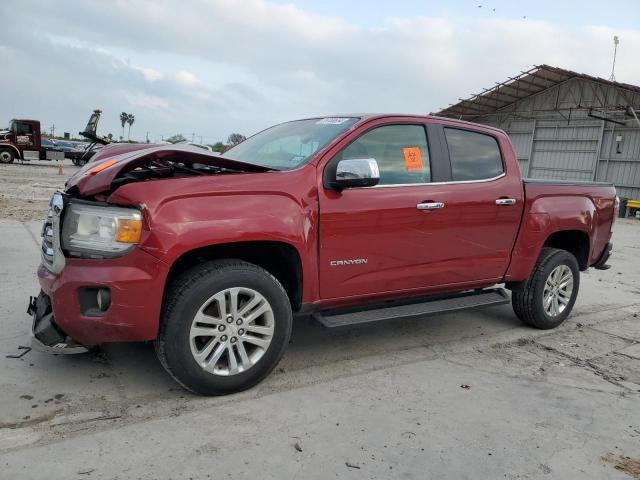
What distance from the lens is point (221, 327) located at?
3.11m

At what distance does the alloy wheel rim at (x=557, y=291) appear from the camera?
16.0ft

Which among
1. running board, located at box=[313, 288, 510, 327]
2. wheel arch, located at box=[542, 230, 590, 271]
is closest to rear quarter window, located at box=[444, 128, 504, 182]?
running board, located at box=[313, 288, 510, 327]

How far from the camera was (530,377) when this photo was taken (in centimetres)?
378

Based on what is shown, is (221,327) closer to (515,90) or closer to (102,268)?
(102,268)

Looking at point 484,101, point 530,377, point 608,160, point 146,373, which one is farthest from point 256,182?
point 484,101

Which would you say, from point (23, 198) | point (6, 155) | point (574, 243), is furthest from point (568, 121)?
point (6, 155)

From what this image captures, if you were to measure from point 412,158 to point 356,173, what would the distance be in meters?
0.80

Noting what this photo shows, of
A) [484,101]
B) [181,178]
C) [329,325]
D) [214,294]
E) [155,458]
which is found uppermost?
[484,101]

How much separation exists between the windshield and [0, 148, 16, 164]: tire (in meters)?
27.8

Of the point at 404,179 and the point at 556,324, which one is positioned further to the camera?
the point at 556,324

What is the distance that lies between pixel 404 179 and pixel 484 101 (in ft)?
86.7

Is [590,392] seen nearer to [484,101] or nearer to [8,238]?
[8,238]

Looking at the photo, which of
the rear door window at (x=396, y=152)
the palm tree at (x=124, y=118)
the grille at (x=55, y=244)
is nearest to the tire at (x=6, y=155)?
the grille at (x=55, y=244)

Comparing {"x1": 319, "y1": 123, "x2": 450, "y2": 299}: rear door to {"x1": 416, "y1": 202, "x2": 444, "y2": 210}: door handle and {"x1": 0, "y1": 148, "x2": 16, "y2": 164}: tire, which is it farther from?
{"x1": 0, "y1": 148, "x2": 16, "y2": 164}: tire
